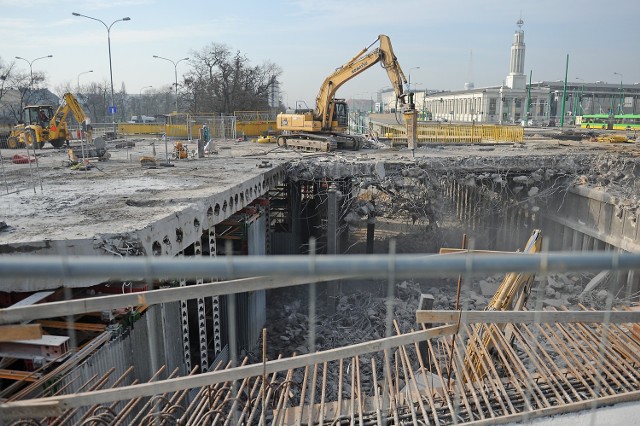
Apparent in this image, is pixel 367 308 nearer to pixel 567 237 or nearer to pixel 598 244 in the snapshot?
pixel 598 244

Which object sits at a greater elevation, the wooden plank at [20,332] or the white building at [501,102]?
the white building at [501,102]

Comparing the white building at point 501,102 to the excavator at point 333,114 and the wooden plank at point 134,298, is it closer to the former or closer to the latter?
the excavator at point 333,114

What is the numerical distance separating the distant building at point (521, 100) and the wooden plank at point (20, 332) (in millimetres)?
65576

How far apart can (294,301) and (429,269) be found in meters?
12.3

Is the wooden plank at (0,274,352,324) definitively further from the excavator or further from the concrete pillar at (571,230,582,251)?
the excavator

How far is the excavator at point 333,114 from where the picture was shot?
1895 cm

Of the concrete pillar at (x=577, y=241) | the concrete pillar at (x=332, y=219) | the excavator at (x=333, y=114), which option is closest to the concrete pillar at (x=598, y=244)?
the concrete pillar at (x=577, y=241)

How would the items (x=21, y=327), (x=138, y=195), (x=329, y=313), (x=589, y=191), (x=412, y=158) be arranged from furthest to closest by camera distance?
(x=412, y=158)
(x=589, y=191)
(x=329, y=313)
(x=138, y=195)
(x=21, y=327)

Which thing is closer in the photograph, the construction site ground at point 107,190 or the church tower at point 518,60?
the construction site ground at point 107,190

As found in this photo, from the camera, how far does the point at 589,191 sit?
50.5ft

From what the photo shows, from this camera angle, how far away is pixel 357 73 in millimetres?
20094

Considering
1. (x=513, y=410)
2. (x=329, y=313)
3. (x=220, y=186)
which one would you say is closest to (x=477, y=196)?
(x=329, y=313)

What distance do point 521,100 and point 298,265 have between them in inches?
3089

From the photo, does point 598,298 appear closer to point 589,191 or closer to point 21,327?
point 589,191
